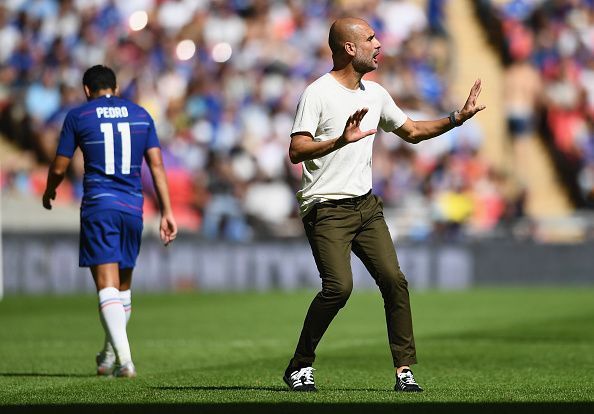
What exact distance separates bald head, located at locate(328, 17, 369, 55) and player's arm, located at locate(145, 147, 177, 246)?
82.8 inches

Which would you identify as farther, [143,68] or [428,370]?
[143,68]

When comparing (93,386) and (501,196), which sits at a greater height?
(501,196)

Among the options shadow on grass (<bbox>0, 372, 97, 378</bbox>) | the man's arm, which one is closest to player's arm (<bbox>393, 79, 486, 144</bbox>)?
the man's arm

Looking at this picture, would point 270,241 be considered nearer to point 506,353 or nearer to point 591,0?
point 591,0

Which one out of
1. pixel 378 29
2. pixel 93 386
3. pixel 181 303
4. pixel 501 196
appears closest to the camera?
pixel 93 386

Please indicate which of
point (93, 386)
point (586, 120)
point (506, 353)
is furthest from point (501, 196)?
point (93, 386)

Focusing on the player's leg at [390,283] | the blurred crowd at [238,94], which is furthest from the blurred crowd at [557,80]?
the player's leg at [390,283]

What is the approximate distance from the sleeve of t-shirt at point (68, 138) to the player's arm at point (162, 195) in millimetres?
527

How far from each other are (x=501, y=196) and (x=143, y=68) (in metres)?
6.96

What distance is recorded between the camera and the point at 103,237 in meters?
9.26

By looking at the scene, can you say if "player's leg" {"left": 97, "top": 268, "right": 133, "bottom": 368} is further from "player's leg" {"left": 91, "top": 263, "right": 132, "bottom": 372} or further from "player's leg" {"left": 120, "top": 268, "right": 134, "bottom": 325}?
"player's leg" {"left": 91, "top": 263, "right": 132, "bottom": 372}

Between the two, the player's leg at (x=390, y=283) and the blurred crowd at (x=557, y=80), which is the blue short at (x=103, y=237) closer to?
the player's leg at (x=390, y=283)

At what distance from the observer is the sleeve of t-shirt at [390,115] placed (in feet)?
26.5

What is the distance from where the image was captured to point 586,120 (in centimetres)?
2259
